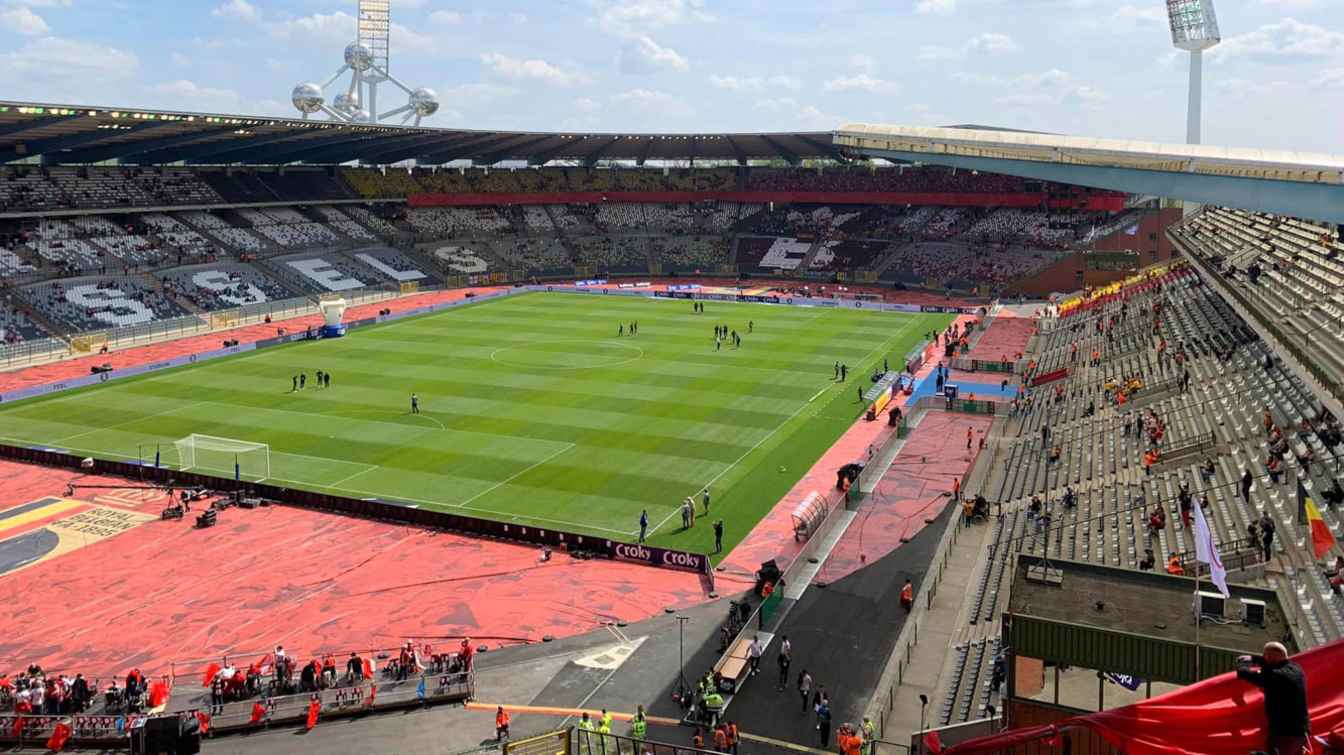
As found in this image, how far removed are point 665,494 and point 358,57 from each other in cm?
10212

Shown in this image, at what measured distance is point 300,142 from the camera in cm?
7931

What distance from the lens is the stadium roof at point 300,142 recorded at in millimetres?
57156

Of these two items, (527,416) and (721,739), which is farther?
(527,416)

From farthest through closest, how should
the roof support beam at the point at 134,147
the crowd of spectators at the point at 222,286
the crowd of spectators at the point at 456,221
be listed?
the crowd of spectators at the point at 456,221
the crowd of spectators at the point at 222,286
the roof support beam at the point at 134,147

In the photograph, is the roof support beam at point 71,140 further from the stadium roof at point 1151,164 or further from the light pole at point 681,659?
the light pole at point 681,659

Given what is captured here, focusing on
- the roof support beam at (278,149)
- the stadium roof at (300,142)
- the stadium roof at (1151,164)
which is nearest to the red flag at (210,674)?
the stadium roof at (1151,164)

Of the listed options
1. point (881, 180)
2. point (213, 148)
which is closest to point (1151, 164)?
point (213, 148)

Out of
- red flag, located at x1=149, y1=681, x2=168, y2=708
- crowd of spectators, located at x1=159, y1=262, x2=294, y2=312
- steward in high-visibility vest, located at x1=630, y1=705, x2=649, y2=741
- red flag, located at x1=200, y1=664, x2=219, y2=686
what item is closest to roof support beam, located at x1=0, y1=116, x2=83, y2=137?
crowd of spectators, located at x1=159, y1=262, x2=294, y2=312

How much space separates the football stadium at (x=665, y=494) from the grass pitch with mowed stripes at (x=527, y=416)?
0.26m

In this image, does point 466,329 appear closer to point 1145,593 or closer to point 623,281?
point 623,281

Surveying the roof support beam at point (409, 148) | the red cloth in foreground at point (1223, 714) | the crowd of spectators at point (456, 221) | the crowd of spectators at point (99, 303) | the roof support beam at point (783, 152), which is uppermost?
the roof support beam at point (783, 152)

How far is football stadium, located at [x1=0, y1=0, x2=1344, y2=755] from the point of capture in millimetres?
17344

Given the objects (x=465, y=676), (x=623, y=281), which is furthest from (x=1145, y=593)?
(x=623, y=281)

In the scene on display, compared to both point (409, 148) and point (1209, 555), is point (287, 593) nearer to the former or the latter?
point (1209, 555)
